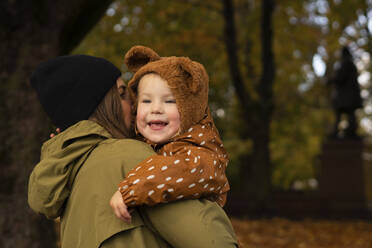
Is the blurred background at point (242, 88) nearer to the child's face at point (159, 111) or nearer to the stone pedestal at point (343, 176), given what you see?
the stone pedestal at point (343, 176)

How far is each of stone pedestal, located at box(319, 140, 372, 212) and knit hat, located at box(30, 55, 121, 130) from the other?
10655mm

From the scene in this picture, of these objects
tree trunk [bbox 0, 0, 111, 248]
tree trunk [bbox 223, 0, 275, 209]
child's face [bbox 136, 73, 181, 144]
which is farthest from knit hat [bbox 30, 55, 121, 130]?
tree trunk [bbox 223, 0, 275, 209]

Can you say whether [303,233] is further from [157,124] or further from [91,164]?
[91,164]

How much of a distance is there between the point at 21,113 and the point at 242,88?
7417mm

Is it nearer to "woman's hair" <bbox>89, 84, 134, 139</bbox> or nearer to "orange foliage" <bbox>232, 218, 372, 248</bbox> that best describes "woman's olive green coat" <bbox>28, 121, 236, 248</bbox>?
"woman's hair" <bbox>89, 84, 134, 139</bbox>

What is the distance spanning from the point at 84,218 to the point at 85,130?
33 cm

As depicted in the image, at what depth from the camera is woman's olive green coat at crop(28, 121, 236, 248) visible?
1.39 m

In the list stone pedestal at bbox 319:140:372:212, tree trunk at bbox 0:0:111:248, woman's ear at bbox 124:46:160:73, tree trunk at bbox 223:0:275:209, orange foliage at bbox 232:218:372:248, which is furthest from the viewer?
stone pedestal at bbox 319:140:372:212

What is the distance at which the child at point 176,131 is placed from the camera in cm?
143

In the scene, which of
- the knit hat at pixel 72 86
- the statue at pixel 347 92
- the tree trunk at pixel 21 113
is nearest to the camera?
the knit hat at pixel 72 86

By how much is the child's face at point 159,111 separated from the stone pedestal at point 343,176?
10447mm

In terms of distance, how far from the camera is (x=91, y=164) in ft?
4.89

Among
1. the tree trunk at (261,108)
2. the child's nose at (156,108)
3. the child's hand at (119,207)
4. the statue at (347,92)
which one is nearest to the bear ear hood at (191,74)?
the child's nose at (156,108)

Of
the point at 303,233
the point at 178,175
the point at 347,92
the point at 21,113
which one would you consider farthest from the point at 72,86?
the point at 347,92
